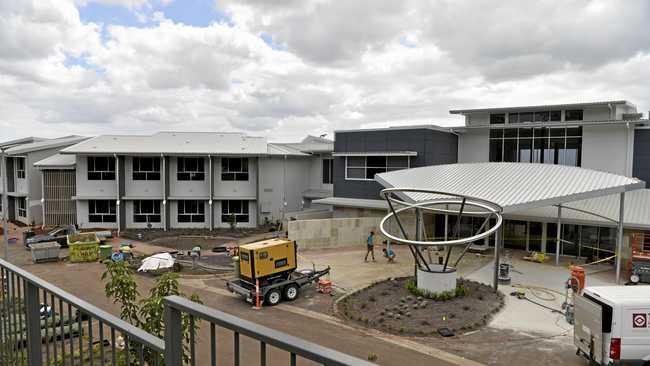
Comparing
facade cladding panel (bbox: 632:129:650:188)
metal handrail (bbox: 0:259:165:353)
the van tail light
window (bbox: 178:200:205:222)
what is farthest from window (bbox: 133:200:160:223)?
facade cladding panel (bbox: 632:129:650:188)

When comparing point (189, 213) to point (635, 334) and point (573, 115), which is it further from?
point (635, 334)

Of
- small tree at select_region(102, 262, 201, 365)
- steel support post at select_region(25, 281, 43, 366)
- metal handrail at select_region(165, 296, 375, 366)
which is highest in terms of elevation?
metal handrail at select_region(165, 296, 375, 366)

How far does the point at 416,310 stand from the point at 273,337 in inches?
573

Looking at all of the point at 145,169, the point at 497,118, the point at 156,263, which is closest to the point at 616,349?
the point at 156,263

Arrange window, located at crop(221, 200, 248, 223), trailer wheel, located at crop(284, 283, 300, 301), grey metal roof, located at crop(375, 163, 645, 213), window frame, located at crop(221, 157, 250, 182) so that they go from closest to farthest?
trailer wheel, located at crop(284, 283, 300, 301) < grey metal roof, located at crop(375, 163, 645, 213) < window, located at crop(221, 200, 248, 223) < window frame, located at crop(221, 157, 250, 182)

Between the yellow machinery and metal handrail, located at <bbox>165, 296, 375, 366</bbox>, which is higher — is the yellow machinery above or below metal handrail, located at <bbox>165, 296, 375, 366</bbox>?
below

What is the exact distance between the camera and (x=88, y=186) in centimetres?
3544

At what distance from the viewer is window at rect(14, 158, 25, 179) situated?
39.5m

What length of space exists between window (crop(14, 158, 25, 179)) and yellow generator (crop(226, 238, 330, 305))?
32.8m

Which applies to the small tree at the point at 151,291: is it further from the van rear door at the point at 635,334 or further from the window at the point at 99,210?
the window at the point at 99,210

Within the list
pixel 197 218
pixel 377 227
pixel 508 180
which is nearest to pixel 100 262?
pixel 197 218

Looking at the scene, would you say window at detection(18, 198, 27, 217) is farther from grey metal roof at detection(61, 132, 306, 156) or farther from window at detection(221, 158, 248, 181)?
window at detection(221, 158, 248, 181)

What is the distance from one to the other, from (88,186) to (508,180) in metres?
32.1

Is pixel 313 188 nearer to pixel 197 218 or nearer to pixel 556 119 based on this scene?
pixel 197 218
